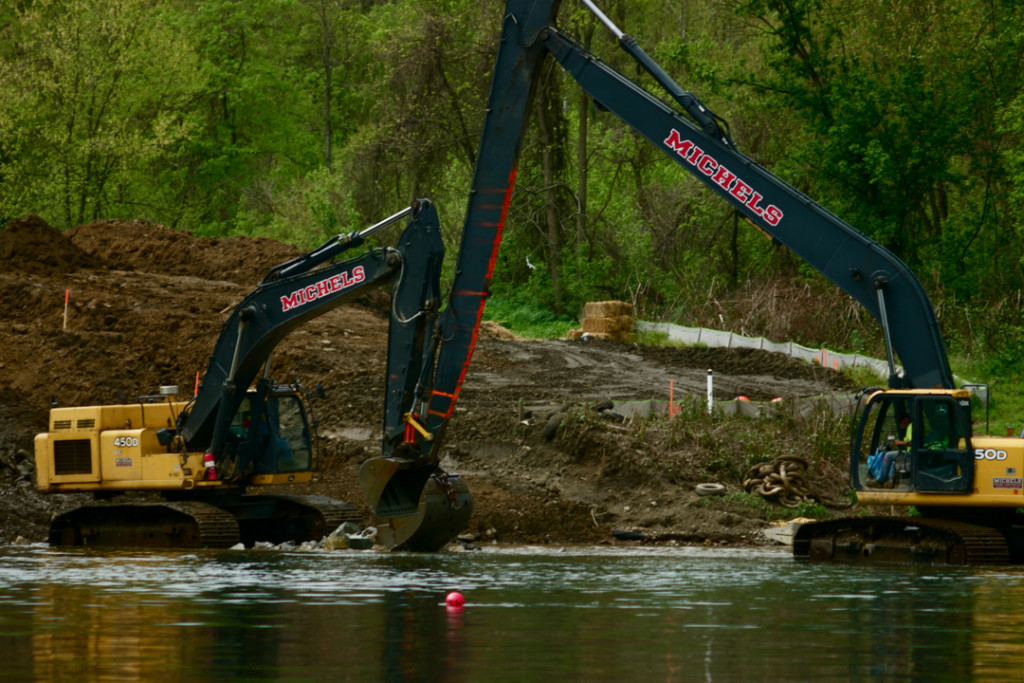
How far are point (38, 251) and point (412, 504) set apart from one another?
22330mm

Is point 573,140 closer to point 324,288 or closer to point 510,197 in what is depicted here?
point 324,288

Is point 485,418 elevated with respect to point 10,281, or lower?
lower

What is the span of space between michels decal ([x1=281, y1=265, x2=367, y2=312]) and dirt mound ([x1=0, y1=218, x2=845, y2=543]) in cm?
352

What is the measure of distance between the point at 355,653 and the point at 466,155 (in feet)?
131

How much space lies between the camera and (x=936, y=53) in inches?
1519

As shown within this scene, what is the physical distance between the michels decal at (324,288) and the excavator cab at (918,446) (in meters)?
6.77

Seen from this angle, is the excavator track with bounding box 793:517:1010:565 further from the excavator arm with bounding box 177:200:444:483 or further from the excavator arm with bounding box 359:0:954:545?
the excavator arm with bounding box 177:200:444:483

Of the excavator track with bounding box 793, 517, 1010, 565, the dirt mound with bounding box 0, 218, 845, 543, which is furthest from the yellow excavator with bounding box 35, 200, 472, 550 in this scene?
the excavator track with bounding box 793, 517, 1010, 565

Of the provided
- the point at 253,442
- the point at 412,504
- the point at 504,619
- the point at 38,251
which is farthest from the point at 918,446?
the point at 38,251

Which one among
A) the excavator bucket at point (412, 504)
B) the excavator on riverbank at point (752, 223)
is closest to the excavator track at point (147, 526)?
the excavator on riverbank at point (752, 223)

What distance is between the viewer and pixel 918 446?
57.9 ft

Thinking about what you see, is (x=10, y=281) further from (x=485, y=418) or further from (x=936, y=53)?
(x=936, y=53)

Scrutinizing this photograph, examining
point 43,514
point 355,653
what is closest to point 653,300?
point 43,514

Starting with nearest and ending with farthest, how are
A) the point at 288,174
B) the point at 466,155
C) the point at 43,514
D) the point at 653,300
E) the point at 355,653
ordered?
the point at 355,653
the point at 43,514
the point at 653,300
the point at 466,155
the point at 288,174
